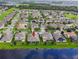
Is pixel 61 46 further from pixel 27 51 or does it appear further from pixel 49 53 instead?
pixel 27 51

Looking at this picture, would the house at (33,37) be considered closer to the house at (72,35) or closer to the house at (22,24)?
the house at (22,24)

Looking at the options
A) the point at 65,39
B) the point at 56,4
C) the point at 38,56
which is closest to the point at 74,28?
the point at 65,39

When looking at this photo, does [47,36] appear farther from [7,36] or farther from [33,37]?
[7,36]

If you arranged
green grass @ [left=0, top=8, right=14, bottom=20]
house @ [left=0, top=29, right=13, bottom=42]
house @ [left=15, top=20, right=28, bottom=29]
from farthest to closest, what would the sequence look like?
green grass @ [left=0, top=8, right=14, bottom=20] < house @ [left=15, top=20, right=28, bottom=29] < house @ [left=0, top=29, right=13, bottom=42]

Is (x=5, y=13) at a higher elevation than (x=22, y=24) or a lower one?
higher

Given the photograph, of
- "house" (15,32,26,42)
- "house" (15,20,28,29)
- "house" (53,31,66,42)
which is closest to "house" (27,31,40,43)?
"house" (15,32,26,42)

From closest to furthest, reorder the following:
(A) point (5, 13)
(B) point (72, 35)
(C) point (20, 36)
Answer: (C) point (20, 36)
(B) point (72, 35)
(A) point (5, 13)

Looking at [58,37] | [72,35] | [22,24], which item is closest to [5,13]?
[22,24]

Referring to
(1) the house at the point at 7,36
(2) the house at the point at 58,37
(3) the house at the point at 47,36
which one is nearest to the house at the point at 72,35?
(2) the house at the point at 58,37

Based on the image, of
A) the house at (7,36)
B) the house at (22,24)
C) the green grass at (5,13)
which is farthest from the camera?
the green grass at (5,13)

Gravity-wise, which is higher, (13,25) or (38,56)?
(13,25)

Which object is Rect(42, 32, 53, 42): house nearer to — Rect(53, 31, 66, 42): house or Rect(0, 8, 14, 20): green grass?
Rect(53, 31, 66, 42): house
